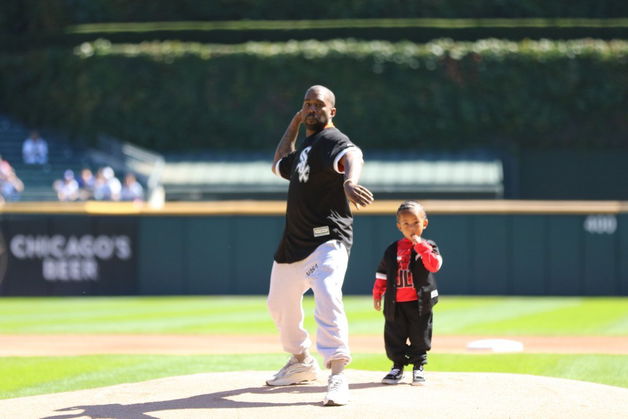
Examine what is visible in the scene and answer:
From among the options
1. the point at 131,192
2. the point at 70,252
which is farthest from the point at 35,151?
the point at 70,252

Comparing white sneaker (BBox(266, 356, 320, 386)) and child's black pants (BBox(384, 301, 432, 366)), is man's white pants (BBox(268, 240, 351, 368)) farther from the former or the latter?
child's black pants (BBox(384, 301, 432, 366))

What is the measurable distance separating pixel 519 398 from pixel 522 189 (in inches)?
1037

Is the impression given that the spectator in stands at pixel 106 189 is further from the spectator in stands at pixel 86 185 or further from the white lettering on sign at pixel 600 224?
the white lettering on sign at pixel 600 224

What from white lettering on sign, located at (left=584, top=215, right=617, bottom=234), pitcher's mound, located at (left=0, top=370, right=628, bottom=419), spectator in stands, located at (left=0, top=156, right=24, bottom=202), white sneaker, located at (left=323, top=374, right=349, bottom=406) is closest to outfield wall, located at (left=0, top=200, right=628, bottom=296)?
white lettering on sign, located at (left=584, top=215, right=617, bottom=234)

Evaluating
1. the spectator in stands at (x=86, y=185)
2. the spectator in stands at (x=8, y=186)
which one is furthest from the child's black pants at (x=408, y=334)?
the spectator in stands at (x=8, y=186)

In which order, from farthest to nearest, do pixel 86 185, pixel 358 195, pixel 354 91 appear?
1. pixel 354 91
2. pixel 86 185
3. pixel 358 195

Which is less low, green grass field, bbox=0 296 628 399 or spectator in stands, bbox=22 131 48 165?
spectator in stands, bbox=22 131 48 165

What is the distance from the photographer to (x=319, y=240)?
7176 millimetres

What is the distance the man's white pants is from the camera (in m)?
6.97

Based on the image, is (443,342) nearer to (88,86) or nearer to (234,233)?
(234,233)

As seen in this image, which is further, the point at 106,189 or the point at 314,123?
the point at 106,189

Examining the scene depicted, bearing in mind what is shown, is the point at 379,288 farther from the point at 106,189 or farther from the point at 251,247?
the point at 106,189

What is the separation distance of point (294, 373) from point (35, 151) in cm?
2370

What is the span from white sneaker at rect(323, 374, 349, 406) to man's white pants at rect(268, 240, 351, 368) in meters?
0.15
